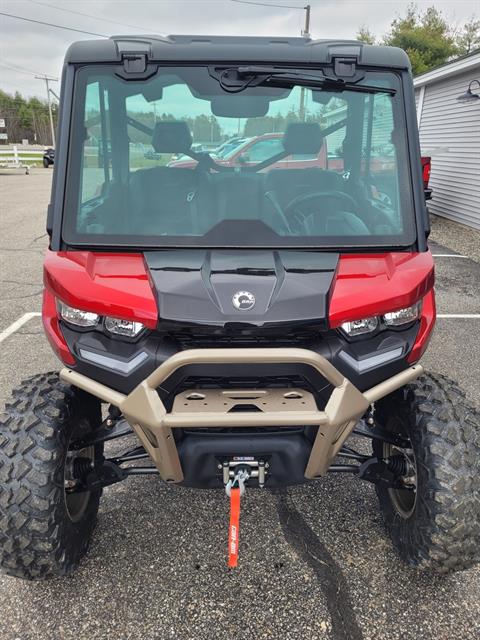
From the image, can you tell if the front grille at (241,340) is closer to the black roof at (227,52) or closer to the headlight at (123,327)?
the headlight at (123,327)

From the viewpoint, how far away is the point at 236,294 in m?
1.91

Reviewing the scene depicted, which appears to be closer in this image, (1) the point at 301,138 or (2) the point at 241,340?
(2) the point at 241,340

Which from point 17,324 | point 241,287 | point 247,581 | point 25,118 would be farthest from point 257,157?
point 25,118

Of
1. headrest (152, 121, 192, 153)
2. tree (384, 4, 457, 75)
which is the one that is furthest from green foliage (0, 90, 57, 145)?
headrest (152, 121, 192, 153)

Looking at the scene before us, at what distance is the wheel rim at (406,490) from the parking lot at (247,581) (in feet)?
0.77

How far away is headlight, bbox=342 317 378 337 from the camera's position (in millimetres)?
1983

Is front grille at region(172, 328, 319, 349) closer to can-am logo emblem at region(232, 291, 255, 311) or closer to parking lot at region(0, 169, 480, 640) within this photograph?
can-am logo emblem at region(232, 291, 255, 311)

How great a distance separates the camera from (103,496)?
2961mm

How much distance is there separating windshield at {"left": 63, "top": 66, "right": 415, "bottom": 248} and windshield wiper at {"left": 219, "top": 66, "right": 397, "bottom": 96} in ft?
0.05

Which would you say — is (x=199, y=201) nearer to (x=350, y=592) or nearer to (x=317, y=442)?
(x=317, y=442)

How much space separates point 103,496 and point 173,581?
30.1 inches

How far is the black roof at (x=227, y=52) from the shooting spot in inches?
87.3

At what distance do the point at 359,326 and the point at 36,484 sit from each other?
55.0 inches

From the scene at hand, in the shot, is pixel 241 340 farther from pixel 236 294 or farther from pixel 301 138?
pixel 301 138
